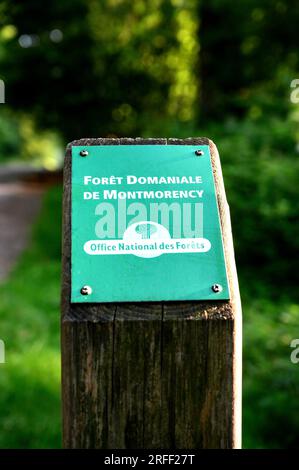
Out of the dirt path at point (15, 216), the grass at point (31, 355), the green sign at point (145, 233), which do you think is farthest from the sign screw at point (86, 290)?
the dirt path at point (15, 216)

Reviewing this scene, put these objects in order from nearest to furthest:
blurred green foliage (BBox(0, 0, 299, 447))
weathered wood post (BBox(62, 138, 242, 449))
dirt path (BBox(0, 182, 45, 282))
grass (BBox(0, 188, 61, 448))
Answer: weathered wood post (BBox(62, 138, 242, 449)) → grass (BBox(0, 188, 61, 448)) → blurred green foliage (BBox(0, 0, 299, 447)) → dirt path (BBox(0, 182, 45, 282))

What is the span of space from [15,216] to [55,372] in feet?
23.3

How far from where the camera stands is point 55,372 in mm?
4508

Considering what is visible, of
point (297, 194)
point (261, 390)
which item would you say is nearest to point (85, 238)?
point (261, 390)

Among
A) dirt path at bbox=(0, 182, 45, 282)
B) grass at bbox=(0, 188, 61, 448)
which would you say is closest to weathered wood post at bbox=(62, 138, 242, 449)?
grass at bbox=(0, 188, 61, 448)

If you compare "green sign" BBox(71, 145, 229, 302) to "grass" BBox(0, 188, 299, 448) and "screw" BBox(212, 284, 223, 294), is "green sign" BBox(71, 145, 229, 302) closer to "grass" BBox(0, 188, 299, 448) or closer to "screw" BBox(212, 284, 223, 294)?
"screw" BBox(212, 284, 223, 294)

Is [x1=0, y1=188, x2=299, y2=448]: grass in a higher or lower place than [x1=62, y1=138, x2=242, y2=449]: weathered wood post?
higher

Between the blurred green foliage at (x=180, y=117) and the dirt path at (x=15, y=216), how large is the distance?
0.26 m

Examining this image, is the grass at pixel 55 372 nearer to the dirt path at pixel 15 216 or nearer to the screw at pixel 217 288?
the dirt path at pixel 15 216

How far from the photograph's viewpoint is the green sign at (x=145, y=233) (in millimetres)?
1819

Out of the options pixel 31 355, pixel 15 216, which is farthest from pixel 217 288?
pixel 15 216

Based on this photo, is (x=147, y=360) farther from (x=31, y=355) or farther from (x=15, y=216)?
(x=15, y=216)

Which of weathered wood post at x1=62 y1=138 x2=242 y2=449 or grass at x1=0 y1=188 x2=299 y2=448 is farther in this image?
grass at x1=0 y1=188 x2=299 y2=448

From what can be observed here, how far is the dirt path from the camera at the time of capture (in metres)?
8.78
